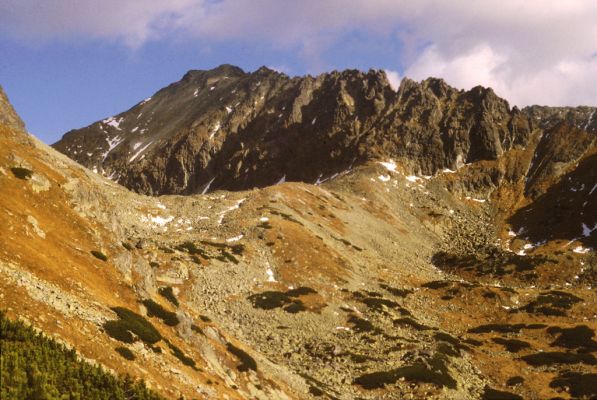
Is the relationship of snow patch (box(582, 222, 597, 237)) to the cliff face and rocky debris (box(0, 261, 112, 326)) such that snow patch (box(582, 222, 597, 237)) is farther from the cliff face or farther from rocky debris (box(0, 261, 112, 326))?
rocky debris (box(0, 261, 112, 326))

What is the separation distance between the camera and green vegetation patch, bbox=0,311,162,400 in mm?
15086

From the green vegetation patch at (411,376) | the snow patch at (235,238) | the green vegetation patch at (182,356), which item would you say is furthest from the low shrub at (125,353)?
the snow patch at (235,238)

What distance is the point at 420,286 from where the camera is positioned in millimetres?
82500

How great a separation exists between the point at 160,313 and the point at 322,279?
3998 cm

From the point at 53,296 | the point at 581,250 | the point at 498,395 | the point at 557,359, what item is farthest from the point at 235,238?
the point at 581,250

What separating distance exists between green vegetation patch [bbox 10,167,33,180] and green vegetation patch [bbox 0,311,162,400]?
58.1 ft

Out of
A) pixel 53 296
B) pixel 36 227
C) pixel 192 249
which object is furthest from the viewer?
pixel 192 249

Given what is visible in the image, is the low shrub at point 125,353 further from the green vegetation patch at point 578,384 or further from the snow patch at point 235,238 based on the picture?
the snow patch at point 235,238

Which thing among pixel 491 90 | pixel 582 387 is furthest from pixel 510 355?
pixel 491 90

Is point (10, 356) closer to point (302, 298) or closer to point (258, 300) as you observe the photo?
point (258, 300)

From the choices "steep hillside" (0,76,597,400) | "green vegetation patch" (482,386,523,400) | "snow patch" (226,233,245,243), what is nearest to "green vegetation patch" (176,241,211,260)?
"steep hillside" (0,76,597,400)

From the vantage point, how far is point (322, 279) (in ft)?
231

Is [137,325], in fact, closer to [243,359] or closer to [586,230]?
[243,359]

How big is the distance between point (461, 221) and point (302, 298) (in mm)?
92454
